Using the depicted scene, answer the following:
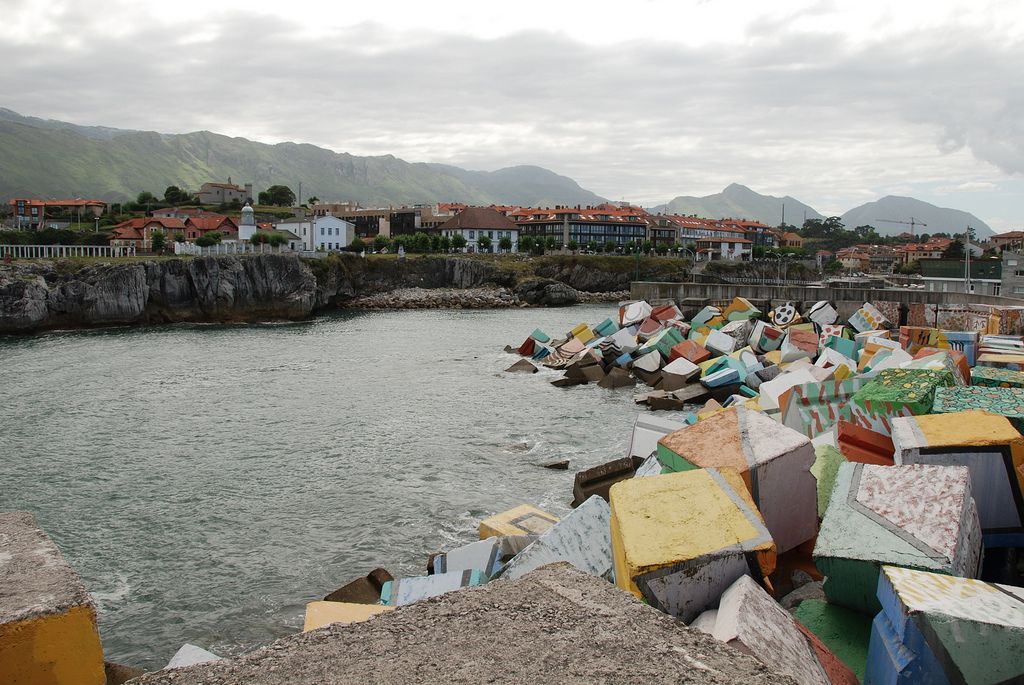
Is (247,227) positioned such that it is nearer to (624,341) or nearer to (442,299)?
(442,299)

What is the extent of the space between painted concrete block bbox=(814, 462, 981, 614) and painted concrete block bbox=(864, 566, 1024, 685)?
2.62ft

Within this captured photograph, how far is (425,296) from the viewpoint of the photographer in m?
69.8

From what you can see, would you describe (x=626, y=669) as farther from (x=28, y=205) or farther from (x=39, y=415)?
(x=28, y=205)

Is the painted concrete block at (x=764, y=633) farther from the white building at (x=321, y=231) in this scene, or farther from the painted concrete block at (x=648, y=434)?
the white building at (x=321, y=231)

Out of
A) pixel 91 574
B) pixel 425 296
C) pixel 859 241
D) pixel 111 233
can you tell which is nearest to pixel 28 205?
pixel 111 233

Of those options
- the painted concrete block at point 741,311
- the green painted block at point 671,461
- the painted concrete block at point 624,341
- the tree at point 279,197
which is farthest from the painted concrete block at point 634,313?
the tree at point 279,197

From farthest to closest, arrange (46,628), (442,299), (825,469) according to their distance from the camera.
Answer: (442,299), (825,469), (46,628)

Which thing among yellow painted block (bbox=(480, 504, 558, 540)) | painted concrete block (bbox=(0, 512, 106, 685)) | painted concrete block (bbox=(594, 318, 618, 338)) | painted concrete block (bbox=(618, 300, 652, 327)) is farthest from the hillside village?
painted concrete block (bbox=(0, 512, 106, 685))

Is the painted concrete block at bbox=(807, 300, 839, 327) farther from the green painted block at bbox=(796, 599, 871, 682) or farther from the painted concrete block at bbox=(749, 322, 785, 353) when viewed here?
the green painted block at bbox=(796, 599, 871, 682)

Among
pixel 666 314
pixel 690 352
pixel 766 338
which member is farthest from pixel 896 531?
pixel 666 314

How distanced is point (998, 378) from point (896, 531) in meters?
5.92

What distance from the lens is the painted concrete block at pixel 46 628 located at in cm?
299

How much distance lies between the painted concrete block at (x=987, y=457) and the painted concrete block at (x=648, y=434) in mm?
5176

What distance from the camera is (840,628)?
4.90 meters
